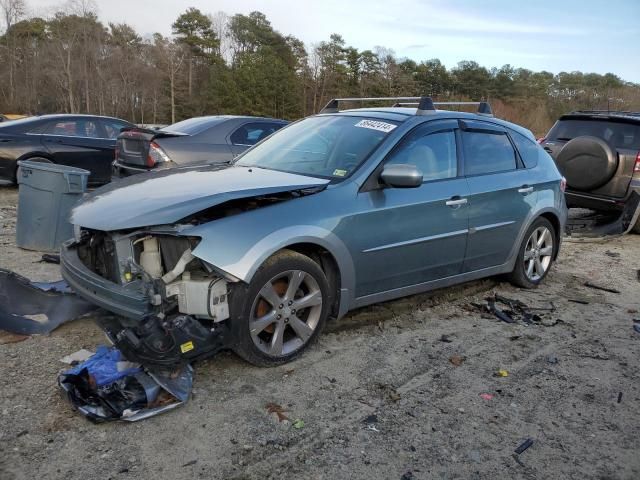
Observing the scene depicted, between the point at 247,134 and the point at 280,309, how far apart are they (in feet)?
17.5

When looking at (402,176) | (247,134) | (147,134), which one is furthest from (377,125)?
(247,134)

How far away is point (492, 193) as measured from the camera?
188 inches

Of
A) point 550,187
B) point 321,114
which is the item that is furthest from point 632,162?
point 321,114

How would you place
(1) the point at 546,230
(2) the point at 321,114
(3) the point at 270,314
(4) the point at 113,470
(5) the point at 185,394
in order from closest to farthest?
(4) the point at 113,470, (5) the point at 185,394, (3) the point at 270,314, (2) the point at 321,114, (1) the point at 546,230

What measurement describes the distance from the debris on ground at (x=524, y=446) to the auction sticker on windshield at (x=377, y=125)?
243 centimetres

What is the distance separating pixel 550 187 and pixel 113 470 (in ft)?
15.3

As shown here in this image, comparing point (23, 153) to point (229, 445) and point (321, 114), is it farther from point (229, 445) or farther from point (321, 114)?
point (229, 445)

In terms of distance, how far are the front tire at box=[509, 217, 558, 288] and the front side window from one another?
1305 mm

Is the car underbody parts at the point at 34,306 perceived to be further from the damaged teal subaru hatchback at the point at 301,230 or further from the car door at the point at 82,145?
the car door at the point at 82,145

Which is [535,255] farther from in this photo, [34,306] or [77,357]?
[34,306]

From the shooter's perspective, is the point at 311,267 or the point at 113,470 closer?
the point at 113,470

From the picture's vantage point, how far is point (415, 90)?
5478 cm

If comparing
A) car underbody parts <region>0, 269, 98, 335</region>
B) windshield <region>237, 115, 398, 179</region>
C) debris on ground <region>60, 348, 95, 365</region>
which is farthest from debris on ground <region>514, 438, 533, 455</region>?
car underbody parts <region>0, 269, 98, 335</region>

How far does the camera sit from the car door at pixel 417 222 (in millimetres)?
3906
